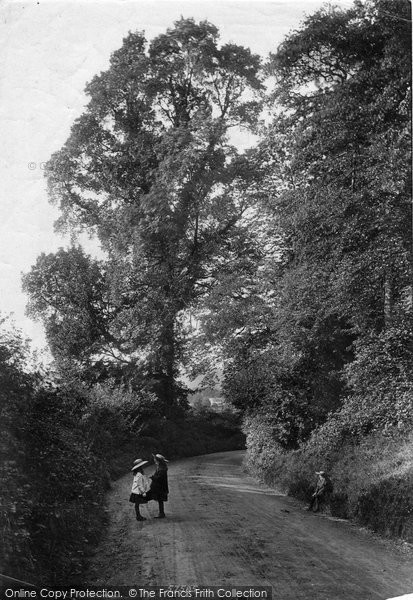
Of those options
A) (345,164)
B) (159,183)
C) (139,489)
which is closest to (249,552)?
(139,489)

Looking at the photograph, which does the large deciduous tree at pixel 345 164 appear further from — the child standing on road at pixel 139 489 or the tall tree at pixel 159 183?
the child standing on road at pixel 139 489

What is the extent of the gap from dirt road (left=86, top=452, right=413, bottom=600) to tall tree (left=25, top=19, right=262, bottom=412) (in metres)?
10.5

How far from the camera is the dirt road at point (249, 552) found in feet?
25.4

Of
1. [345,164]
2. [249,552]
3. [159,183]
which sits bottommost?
[249,552]

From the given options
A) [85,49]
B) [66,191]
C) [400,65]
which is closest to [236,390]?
[66,191]

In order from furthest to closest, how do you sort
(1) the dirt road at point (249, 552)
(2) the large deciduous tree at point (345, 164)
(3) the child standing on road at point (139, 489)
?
(2) the large deciduous tree at point (345, 164)
(3) the child standing on road at point (139, 489)
(1) the dirt road at point (249, 552)

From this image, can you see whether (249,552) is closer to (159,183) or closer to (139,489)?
(139,489)

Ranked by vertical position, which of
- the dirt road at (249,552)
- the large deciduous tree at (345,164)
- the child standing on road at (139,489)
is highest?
the large deciduous tree at (345,164)

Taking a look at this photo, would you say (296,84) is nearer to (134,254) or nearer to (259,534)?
(134,254)

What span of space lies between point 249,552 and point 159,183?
1536 cm

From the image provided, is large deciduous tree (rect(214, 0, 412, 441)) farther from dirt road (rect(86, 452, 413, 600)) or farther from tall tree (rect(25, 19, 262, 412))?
dirt road (rect(86, 452, 413, 600))

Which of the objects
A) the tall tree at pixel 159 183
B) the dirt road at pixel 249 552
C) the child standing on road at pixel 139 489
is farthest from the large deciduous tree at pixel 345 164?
the child standing on road at pixel 139 489

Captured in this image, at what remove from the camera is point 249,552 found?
9.26m

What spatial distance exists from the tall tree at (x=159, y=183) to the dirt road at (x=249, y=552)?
10503 mm
